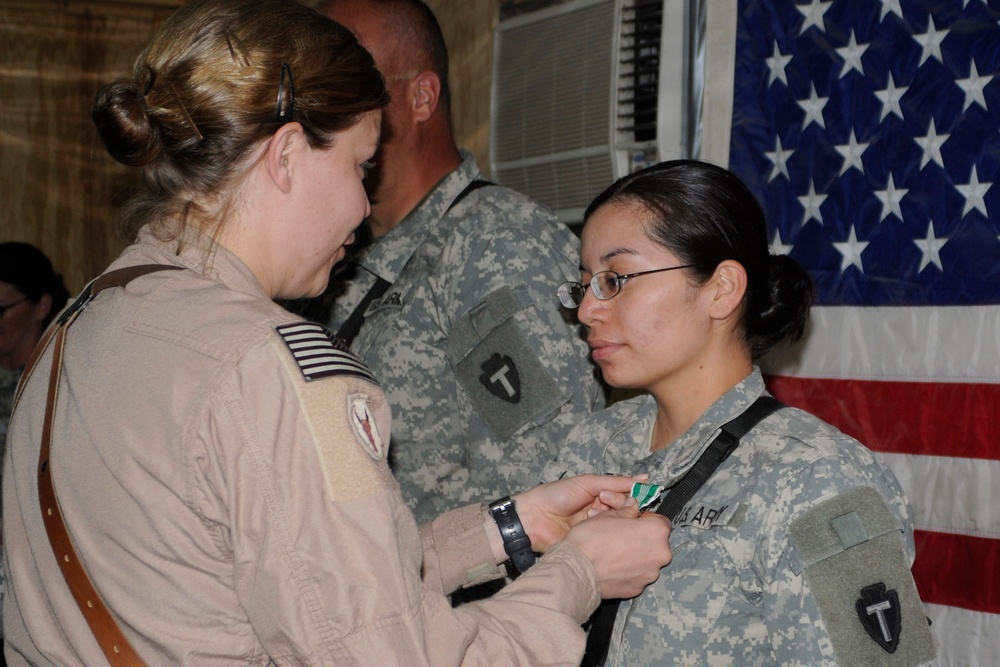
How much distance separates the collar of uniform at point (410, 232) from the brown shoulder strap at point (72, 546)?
127cm

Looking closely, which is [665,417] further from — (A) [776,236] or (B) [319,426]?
(A) [776,236]

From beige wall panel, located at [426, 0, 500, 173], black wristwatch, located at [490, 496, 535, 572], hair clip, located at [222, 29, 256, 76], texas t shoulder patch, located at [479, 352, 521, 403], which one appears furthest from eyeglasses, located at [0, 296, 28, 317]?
hair clip, located at [222, 29, 256, 76]

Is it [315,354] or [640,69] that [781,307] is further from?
[640,69]

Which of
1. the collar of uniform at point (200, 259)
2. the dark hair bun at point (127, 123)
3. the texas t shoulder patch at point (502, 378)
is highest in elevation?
the dark hair bun at point (127, 123)

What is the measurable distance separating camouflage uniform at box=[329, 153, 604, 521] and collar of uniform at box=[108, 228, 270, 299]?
3.20ft

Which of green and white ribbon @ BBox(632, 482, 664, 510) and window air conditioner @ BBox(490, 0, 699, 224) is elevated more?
window air conditioner @ BBox(490, 0, 699, 224)

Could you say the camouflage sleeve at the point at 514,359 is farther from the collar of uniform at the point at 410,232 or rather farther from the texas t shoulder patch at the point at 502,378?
the collar of uniform at the point at 410,232

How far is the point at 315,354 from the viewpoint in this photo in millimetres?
978

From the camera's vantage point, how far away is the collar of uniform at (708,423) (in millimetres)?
1583

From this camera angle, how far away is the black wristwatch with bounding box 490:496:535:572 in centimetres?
160

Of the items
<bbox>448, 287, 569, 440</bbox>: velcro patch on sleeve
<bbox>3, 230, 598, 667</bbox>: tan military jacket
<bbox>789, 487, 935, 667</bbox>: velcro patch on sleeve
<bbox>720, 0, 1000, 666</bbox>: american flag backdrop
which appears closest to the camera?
<bbox>3, 230, 598, 667</bbox>: tan military jacket

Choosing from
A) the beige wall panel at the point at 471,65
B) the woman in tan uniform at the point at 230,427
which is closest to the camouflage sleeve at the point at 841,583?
the woman in tan uniform at the point at 230,427

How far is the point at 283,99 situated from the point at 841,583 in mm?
963

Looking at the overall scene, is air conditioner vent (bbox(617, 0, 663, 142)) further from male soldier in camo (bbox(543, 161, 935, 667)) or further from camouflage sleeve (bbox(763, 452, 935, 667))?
camouflage sleeve (bbox(763, 452, 935, 667))
